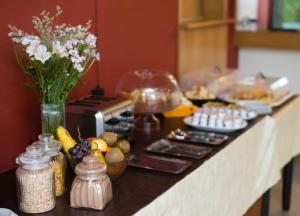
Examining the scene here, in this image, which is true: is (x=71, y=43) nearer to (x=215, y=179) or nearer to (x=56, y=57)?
(x=56, y=57)

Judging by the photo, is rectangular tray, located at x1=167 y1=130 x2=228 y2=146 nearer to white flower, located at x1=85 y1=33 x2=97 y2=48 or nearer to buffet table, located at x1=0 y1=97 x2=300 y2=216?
buffet table, located at x1=0 y1=97 x2=300 y2=216

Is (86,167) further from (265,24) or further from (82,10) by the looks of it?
(265,24)

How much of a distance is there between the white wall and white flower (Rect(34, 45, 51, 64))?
8.76 feet

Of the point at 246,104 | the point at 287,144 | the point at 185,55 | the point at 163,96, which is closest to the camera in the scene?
the point at 163,96

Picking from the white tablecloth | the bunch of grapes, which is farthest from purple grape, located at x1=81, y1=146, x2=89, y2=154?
the white tablecloth

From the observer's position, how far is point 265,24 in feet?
13.0

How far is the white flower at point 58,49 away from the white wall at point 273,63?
2.62 metres

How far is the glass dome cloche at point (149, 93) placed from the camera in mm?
2178

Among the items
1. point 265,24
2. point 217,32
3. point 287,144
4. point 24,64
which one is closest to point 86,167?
point 24,64

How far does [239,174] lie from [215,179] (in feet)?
0.83

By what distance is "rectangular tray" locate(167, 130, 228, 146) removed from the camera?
6.46 ft

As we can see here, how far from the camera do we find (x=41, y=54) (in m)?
1.50

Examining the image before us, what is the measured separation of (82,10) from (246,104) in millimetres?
904

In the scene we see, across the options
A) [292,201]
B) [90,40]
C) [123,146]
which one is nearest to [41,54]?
[90,40]
